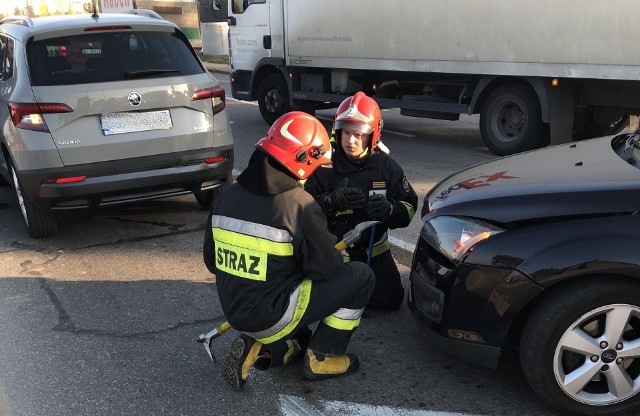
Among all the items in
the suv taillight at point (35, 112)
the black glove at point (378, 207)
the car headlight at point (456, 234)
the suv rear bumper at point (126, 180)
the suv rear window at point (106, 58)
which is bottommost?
the suv rear bumper at point (126, 180)

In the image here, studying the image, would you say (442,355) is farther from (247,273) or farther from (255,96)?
(255,96)

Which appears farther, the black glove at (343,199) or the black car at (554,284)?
the black glove at (343,199)

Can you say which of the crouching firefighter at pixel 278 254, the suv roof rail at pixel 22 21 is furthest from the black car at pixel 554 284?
the suv roof rail at pixel 22 21

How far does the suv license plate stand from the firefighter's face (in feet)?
6.14

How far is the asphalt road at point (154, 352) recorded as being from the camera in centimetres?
304

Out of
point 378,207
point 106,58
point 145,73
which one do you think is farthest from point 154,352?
point 106,58

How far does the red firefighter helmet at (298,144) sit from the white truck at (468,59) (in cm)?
542

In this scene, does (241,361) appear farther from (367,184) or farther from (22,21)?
(22,21)

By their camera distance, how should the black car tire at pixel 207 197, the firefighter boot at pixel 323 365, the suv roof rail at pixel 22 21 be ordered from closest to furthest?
the firefighter boot at pixel 323 365, the suv roof rail at pixel 22 21, the black car tire at pixel 207 197

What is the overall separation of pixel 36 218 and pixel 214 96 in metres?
1.71

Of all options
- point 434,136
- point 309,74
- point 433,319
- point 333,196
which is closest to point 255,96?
point 309,74

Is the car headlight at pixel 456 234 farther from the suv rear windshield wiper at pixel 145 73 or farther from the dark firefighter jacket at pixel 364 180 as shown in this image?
the suv rear windshield wiper at pixel 145 73

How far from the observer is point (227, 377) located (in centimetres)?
314

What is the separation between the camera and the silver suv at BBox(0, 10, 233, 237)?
4.79 metres
